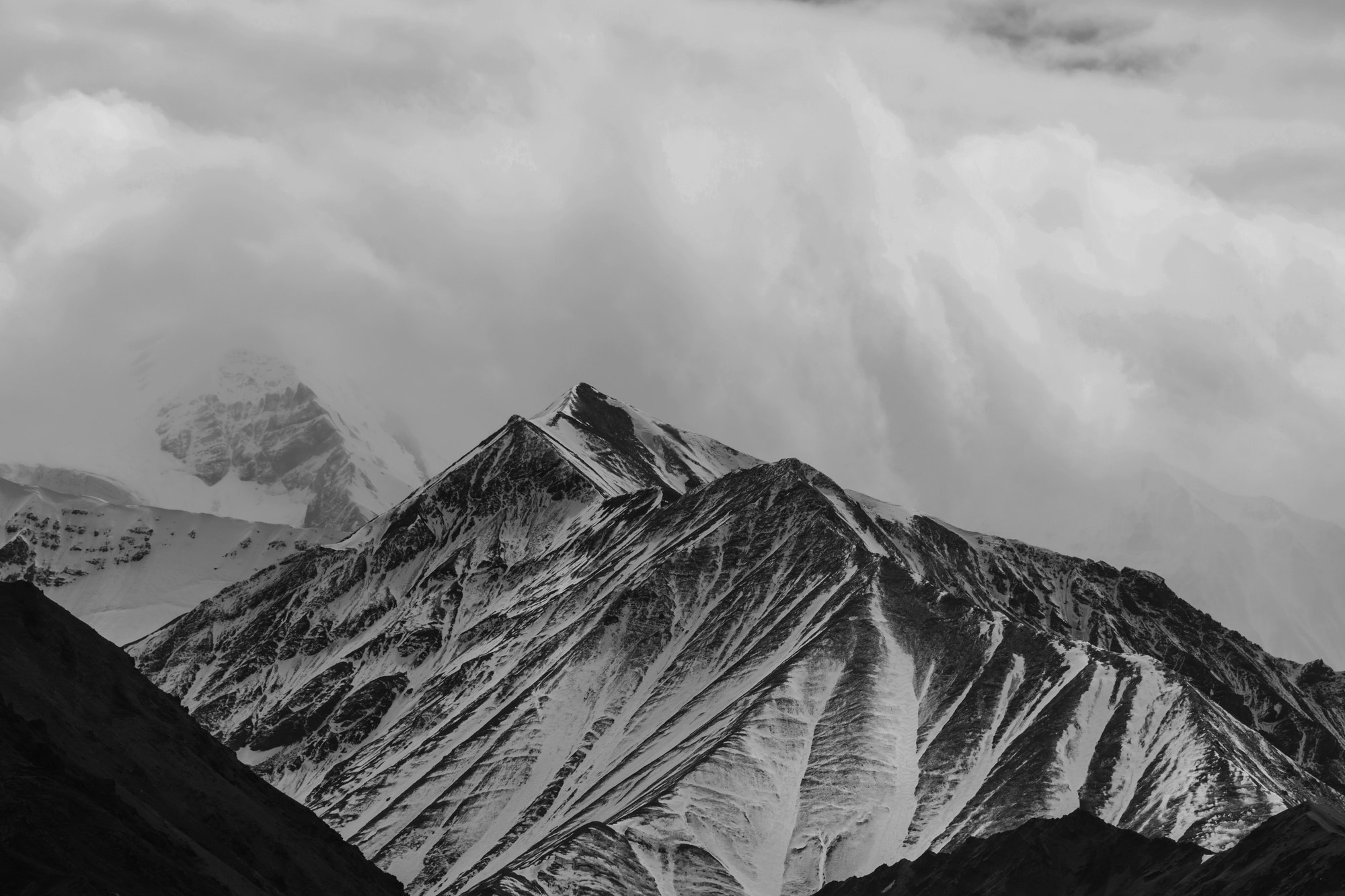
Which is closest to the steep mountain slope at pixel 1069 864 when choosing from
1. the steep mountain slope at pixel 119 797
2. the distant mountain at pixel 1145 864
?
the distant mountain at pixel 1145 864

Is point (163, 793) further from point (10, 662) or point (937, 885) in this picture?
point (937, 885)

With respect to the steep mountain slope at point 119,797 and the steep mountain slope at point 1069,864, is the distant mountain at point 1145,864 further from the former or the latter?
the steep mountain slope at point 119,797

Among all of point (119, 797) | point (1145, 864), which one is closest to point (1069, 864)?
point (1145, 864)

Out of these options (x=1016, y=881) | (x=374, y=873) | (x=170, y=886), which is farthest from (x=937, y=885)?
(x=170, y=886)

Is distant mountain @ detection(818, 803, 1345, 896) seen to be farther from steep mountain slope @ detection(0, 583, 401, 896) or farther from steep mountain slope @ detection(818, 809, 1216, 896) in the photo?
steep mountain slope @ detection(0, 583, 401, 896)

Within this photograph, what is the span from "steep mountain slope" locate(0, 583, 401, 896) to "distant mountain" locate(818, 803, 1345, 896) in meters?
61.9

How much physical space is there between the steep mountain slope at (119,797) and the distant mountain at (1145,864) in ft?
203

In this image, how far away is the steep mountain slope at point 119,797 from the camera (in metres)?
103

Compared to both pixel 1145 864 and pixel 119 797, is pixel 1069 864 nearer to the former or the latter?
pixel 1145 864

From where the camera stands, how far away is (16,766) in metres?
109

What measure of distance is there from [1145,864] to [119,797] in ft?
332

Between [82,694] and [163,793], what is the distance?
985cm

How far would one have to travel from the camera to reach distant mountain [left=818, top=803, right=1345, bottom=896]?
159000 millimetres

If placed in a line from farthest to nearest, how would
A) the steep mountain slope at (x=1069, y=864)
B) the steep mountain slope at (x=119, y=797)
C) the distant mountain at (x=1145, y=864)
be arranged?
the steep mountain slope at (x=1069, y=864) < the distant mountain at (x=1145, y=864) < the steep mountain slope at (x=119, y=797)
